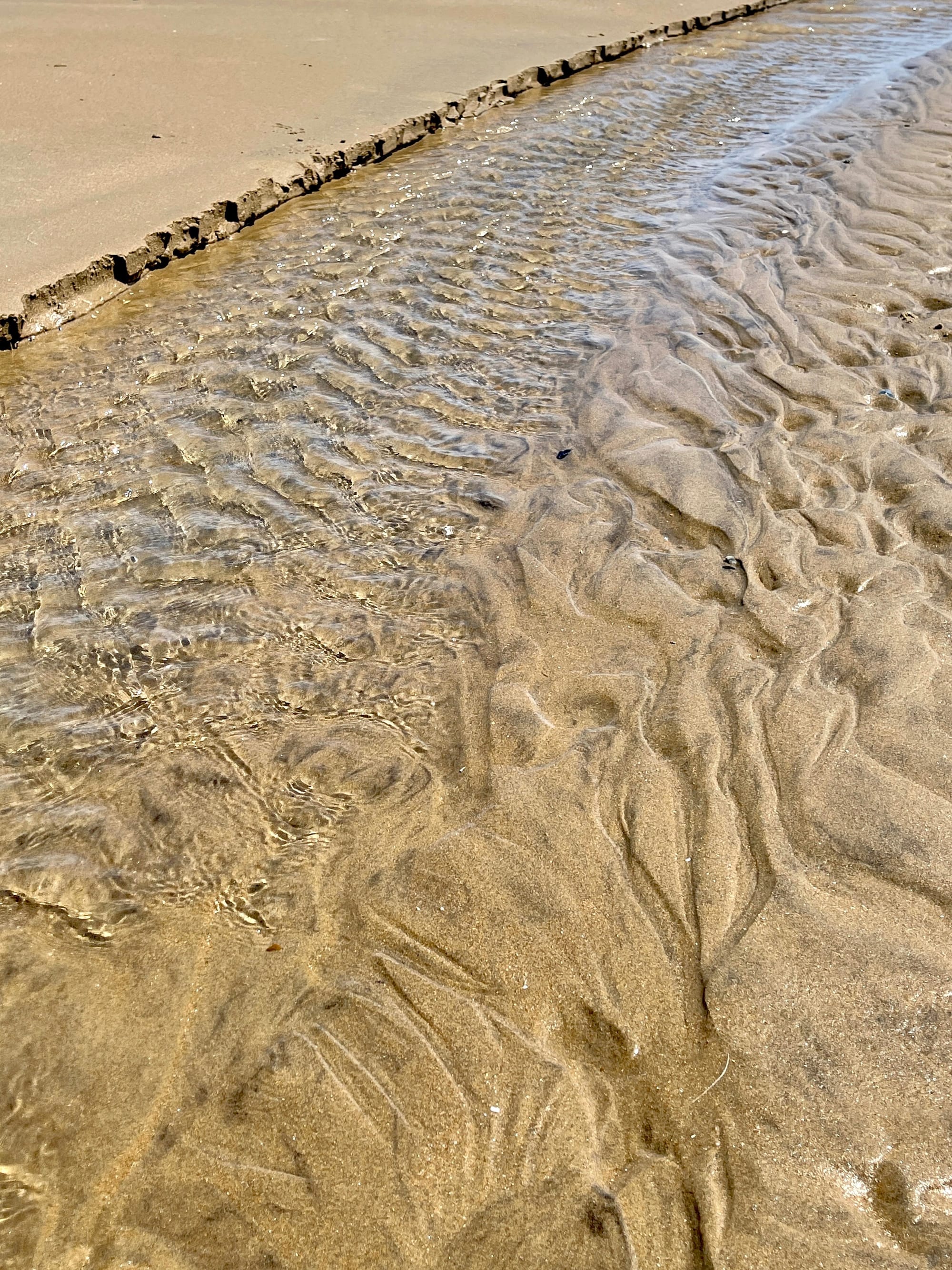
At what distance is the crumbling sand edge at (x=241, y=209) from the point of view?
4758mm

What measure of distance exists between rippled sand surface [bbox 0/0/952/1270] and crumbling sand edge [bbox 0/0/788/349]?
0.58 ft

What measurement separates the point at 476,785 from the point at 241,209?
4.92 metres

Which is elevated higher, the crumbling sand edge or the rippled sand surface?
the crumbling sand edge

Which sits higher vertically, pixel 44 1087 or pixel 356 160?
pixel 356 160

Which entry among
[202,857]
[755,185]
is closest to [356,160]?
[755,185]

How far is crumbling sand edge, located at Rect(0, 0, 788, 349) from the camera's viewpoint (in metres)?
4.76

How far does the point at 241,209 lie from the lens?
5.97 metres

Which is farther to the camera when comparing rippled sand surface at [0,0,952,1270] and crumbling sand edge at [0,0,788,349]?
crumbling sand edge at [0,0,788,349]

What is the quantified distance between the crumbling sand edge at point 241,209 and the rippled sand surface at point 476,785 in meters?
0.18

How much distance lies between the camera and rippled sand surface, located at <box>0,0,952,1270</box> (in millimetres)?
1762

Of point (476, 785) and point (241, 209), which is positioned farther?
point (241, 209)

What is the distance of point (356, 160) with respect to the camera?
22.8 ft

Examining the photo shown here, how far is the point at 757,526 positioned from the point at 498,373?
5.53 feet

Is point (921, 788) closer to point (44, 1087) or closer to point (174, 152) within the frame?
point (44, 1087)
